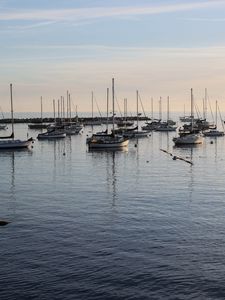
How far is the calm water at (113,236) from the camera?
81.4 ft

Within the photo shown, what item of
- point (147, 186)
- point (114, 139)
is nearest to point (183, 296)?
point (147, 186)

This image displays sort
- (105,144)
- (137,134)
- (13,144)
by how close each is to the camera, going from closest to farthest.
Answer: (105,144), (13,144), (137,134)

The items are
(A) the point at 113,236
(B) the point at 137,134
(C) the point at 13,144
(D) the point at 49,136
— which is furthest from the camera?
(B) the point at 137,134

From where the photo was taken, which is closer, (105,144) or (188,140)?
(105,144)

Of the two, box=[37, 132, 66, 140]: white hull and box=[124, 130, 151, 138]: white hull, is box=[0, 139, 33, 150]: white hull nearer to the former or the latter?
box=[37, 132, 66, 140]: white hull

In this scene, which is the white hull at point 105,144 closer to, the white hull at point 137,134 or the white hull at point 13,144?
the white hull at point 13,144

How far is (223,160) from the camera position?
84125 millimetres

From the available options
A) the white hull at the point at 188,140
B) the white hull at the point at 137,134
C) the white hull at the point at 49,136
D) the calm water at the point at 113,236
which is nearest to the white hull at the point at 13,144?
the white hull at the point at 49,136

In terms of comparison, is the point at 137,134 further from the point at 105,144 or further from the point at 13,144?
the point at 13,144

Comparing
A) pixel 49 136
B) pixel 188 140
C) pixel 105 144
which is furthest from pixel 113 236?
pixel 49 136

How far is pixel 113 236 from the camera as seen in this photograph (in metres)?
33.2

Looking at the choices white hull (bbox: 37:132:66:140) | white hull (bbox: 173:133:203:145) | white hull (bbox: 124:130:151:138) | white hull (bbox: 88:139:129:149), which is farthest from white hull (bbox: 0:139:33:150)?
white hull (bbox: 124:130:151:138)

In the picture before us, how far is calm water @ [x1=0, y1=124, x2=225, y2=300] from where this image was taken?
24.8 m

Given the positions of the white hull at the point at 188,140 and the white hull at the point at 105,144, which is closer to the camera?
the white hull at the point at 105,144
